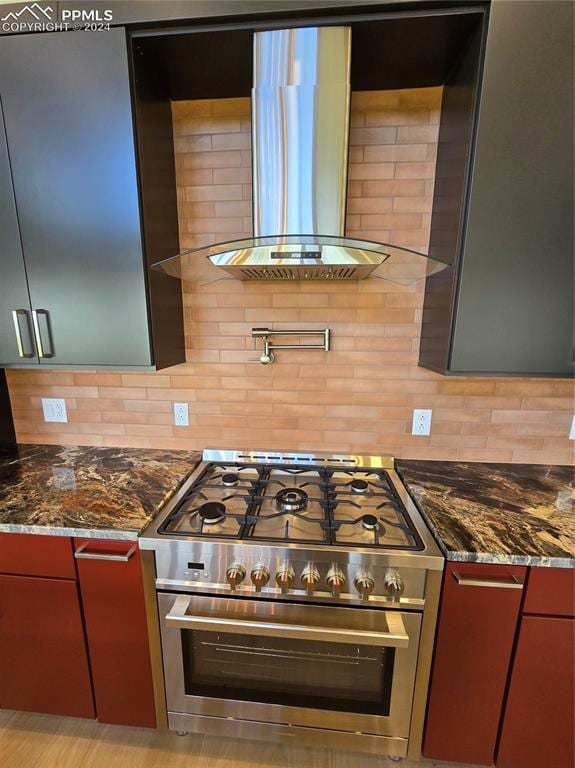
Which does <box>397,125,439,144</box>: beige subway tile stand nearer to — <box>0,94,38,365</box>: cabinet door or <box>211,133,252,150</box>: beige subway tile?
<box>211,133,252,150</box>: beige subway tile

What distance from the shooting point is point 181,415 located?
5.46 ft

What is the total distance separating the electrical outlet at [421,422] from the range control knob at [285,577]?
34.0 inches

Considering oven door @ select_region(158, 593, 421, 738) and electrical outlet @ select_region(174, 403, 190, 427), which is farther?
electrical outlet @ select_region(174, 403, 190, 427)

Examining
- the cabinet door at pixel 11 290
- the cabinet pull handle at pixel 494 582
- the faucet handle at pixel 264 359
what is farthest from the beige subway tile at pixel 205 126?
the cabinet pull handle at pixel 494 582

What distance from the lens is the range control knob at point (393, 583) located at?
101 cm

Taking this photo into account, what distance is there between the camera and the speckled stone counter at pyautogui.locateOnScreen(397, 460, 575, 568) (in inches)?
39.0

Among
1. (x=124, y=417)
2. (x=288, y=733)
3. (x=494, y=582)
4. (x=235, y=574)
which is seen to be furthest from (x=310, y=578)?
(x=124, y=417)

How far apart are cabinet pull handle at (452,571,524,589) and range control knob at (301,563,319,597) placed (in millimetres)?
426

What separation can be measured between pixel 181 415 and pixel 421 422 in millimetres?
1167

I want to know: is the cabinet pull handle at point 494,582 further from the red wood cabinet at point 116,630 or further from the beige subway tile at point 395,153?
the beige subway tile at point 395,153

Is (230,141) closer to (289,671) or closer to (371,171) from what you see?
(371,171)

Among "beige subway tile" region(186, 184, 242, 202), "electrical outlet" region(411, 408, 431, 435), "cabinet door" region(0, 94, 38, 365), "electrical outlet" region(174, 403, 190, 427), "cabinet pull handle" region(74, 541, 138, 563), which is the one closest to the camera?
"cabinet pull handle" region(74, 541, 138, 563)

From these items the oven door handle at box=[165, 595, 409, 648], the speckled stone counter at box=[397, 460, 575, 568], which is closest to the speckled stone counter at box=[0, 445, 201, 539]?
the oven door handle at box=[165, 595, 409, 648]

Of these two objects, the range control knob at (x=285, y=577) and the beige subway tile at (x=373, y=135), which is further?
the beige subway tile at (x=373, y=135)
